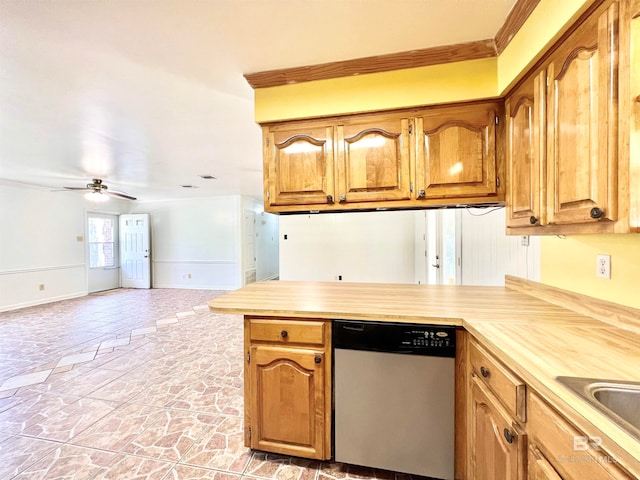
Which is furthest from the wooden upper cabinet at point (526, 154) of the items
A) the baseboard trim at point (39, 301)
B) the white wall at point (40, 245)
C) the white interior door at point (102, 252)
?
the white interior door at point (102, 252)

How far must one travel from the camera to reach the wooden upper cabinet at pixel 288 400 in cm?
151

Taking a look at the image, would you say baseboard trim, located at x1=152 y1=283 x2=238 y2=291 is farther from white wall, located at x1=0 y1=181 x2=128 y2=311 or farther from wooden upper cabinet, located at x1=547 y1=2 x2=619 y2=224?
wooden upper cabinet, located at x1=547 y1=2 x2=619 y2=224

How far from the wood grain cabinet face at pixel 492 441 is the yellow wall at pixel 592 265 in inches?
28.9

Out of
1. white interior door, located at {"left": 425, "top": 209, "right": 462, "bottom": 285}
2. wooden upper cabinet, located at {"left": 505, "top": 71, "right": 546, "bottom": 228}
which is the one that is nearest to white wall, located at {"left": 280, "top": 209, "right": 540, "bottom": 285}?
white interior door, located at {"left": 425, "top": 209, "right": 462, "bottom": 285}

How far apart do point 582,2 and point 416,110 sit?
0.81m

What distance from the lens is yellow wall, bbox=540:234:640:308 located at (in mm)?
1186

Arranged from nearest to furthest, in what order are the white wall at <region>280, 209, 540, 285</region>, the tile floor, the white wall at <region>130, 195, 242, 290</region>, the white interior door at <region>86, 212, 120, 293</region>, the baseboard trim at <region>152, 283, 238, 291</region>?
the tile floor < the white wall at <region>280, 209, 540, 285</region> < the white interior door at <region>86, 212, 120, 293</region> < the white wall at <region>130, 195, 242, 290</region> < the baseboard trim at <region>152, 283, 238, 291</region>

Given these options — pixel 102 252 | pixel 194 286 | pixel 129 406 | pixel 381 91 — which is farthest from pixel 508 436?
pixel 102 252

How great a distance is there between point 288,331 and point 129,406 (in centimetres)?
168

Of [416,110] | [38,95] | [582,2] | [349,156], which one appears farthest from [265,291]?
[38,95]

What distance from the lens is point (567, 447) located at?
73cm

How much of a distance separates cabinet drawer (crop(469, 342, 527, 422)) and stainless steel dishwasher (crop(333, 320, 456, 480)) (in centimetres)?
16

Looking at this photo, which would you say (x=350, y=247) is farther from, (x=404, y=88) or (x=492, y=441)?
(x=492, y=441)

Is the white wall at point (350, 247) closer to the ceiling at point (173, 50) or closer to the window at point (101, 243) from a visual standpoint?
the ceiling at point (173, 50)
